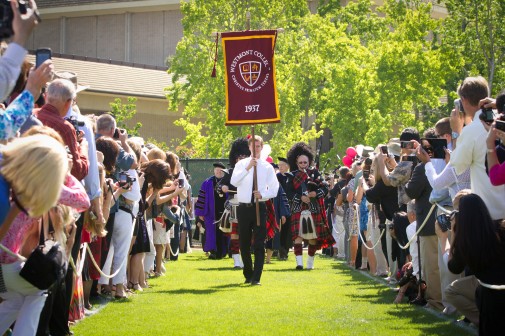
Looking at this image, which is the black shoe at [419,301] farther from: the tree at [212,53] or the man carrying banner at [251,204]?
the tree at [212,53]

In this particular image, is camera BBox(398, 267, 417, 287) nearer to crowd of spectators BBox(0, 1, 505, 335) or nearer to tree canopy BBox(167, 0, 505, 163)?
crowd of spectators BBox(0, 1, 505, 335)

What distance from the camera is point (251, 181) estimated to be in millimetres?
17297

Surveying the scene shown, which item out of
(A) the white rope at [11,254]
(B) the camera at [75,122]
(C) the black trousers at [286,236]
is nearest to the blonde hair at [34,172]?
(A) the white rope at [11,254]

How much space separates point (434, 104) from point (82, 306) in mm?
32883

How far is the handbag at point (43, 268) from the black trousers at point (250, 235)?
9.33m

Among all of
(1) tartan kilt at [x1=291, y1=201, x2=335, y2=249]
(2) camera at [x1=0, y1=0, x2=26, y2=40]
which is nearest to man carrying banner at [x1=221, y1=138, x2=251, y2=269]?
(1) tartan kilt at [x1=291, y1=201, x2=335, y2=249]

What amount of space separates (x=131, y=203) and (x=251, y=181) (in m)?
3.92

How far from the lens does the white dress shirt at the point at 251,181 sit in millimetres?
17188

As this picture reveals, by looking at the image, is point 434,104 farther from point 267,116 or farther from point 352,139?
point 267,116

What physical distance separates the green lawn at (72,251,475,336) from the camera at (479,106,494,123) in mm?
2262

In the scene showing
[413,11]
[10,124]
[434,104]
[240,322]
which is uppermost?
[413,11]

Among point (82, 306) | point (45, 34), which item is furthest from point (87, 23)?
point (82, 306)

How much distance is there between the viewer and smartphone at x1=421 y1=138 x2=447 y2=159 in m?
11.7

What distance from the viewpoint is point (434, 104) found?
142ft
